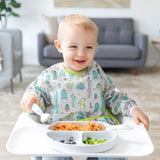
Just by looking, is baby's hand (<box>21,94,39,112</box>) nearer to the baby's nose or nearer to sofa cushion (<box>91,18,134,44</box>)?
the baby's nose

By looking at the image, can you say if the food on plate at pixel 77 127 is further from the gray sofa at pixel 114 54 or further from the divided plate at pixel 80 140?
the gray sofa at pixel 114 54

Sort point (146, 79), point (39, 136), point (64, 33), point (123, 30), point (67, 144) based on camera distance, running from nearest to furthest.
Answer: point (67, 144) < point (39, 136) < point (64, 33) < point (146, 79) < point (123, 30)

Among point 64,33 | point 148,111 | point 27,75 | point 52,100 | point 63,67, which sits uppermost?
point 64,33

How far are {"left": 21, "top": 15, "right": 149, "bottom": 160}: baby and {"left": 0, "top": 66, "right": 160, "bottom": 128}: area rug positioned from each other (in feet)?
4.76

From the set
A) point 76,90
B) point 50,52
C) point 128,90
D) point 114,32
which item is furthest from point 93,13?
point 76,90

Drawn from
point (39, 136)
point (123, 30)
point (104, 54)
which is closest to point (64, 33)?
point (39, 136)

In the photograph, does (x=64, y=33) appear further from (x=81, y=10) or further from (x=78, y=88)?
(x=81, y=10)

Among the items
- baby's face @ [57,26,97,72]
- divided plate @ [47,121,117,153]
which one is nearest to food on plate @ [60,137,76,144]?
divided plate @ [47,121,117,153]

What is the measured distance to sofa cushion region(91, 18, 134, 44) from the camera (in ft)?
16.2

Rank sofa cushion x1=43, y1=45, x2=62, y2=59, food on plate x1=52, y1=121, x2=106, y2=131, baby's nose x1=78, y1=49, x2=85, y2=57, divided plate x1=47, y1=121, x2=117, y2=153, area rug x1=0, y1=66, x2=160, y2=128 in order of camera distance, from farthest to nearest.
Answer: sofa cushion x1=43, y1=45, x2=62, y2=59
area rug x1=0, y1=66, x2=160, y2=128
baby's nose x1=78, y1=49, x2=85, y2=57
food on plate x1=52, y1=121, x2=106, y2=131
divided plate x1=47, y1=121, x2=117, y2=153

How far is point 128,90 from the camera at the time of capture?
12.2ft

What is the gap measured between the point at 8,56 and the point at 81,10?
218cm

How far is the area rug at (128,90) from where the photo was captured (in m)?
2.88

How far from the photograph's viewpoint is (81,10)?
17.0ft
